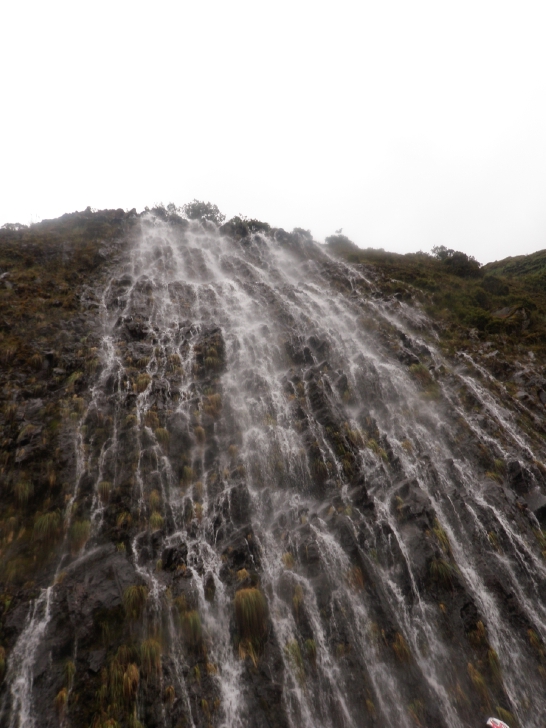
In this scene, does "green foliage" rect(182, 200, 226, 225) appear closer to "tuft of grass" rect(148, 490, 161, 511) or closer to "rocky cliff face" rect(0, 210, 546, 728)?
"rocky cliff face" rect(0, 210, 546, 728)

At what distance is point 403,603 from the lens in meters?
10.9

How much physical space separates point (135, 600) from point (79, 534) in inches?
111

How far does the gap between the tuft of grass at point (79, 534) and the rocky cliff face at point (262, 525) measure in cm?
16

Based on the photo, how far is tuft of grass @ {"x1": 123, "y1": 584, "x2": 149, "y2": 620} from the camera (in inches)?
400

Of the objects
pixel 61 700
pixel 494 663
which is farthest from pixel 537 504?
pixel 61 700

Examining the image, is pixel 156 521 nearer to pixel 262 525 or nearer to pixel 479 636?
pixel 262 525

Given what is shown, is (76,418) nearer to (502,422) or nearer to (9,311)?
(9,311)

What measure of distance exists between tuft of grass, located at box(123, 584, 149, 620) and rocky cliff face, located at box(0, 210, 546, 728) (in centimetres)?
5

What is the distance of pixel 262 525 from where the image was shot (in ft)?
42.2

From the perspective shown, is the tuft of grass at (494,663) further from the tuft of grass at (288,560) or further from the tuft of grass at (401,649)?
the tuft of grass at (288,560)

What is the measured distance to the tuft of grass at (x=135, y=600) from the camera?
33.4 feet

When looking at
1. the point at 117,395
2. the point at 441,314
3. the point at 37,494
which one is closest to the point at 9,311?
the point at 117,395

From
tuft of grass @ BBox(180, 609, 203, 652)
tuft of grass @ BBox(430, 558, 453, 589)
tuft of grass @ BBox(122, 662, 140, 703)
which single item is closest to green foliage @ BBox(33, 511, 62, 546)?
tuft of grass @ BBox(122, 662, 140, 703)

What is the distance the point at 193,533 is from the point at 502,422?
13.6 meters
